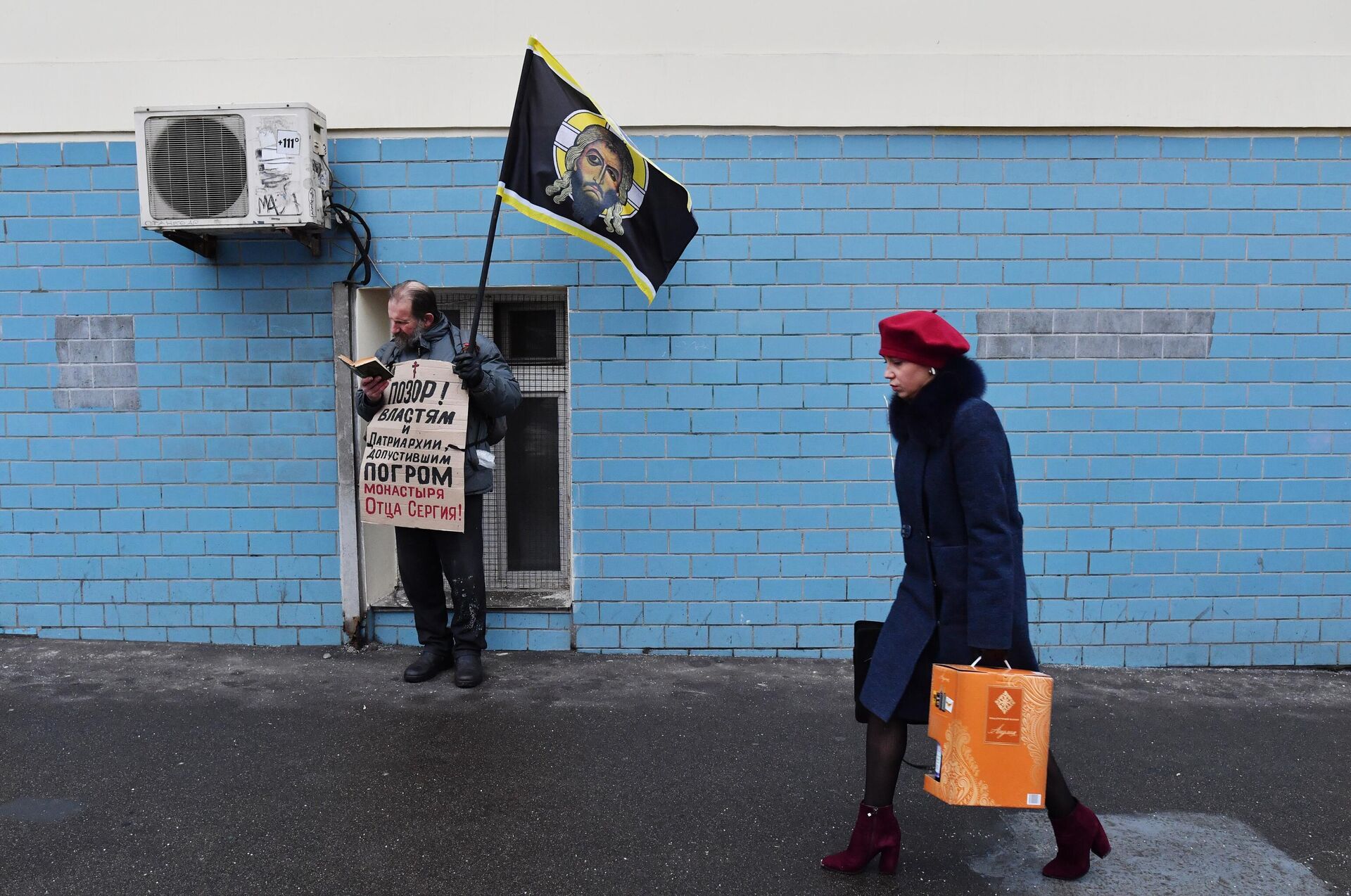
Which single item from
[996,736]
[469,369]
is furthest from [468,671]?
[996,736]

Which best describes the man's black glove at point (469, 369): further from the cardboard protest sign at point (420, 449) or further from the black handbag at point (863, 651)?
the black handbag at point (863, 651)

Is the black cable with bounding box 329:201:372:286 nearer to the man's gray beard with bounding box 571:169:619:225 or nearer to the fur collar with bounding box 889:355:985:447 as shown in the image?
the man's gray beard with bounding box 571:169:619:225

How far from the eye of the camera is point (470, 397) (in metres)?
4.72

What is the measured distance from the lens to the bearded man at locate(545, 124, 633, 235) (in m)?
4.59

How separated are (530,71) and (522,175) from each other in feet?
1.49

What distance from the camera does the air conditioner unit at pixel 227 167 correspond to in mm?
4840

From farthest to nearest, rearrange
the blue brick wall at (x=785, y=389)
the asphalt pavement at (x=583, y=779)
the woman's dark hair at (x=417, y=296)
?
the blue brick wall at (x=785, y=389), the woman's dark hair at (x=417, y=296), the asphalt pavement at (x=583, y=779)

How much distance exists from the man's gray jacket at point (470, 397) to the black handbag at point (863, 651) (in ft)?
7.31

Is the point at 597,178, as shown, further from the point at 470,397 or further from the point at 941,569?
the point at 941,569

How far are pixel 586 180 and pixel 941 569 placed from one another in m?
2.63

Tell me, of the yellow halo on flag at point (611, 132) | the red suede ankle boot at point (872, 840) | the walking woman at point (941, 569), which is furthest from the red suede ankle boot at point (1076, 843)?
the yellow halo on flag at point (611, 132)

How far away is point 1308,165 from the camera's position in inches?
201

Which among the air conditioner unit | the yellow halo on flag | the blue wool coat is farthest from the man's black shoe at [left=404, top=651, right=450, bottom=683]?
the blue wool coat

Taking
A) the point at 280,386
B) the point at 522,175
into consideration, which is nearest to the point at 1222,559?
the point at 522,175
